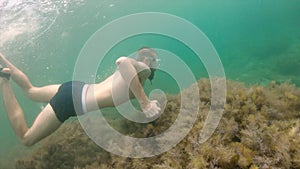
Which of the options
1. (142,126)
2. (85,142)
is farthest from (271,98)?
(85,142)

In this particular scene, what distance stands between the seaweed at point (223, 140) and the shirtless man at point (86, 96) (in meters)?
0.53

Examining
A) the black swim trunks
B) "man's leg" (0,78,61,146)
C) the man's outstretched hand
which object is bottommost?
"man's leg" (0,78,61,146)

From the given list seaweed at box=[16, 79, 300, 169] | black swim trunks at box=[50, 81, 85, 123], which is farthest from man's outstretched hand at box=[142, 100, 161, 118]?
black swim trunks at box=[50, 81, 85, 123]

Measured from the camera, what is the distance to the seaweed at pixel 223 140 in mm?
3523

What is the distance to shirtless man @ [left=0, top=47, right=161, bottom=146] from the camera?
4.81 meters

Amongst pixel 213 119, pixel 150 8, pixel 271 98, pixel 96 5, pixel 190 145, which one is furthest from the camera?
pixel 150 8

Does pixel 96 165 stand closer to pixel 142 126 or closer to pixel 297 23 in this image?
pixel 142 126

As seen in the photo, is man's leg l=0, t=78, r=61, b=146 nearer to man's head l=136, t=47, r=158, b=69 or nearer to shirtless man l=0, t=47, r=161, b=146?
shirtless man l=0, t=47, r=161, b=146

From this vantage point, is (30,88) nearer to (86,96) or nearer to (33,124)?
(33,124)

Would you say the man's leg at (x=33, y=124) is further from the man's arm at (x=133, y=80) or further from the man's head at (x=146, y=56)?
the man's head at (x=146, y=56)

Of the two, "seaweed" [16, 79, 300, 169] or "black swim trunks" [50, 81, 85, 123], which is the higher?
"seaweed" [16, 79, 300, 169]

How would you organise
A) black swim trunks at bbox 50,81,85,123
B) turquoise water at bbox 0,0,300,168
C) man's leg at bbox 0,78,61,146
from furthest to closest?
1. turquoise water at bbox 0,0,300,168
2. man's leg at bbox 0,78,61,146
3. black swim trunks at bbox 50,81,85,123

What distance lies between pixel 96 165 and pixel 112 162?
1.10 feet

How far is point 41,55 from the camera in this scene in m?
22.1
